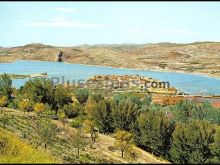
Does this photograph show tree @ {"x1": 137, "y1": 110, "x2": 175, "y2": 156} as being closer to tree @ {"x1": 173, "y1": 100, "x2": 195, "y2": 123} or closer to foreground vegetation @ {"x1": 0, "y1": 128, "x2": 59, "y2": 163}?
tree @ {"x1": 173, "y1": 100, "x2": 195, "y2": 123}

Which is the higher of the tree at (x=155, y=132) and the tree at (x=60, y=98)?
the tree at (x=60, y=98)

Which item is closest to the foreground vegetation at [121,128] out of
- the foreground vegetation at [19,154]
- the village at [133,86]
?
the foreground vegetation at [19,154]

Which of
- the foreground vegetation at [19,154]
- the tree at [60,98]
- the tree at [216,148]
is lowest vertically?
the tree at [216,148]

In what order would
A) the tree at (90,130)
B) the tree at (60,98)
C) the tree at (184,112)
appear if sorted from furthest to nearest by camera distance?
the tree at (60,98) → the tree at (184,112) → the tree at (90,130)

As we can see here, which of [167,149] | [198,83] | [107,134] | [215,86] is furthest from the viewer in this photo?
[198,83]

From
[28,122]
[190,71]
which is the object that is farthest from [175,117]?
[190,71]

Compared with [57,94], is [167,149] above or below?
below

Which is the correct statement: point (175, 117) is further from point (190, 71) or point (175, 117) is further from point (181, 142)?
point (190, 71)

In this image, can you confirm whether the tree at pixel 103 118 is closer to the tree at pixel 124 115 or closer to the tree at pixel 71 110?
the tree at pixel 124 115

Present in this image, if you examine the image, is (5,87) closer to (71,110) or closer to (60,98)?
(60,98)
